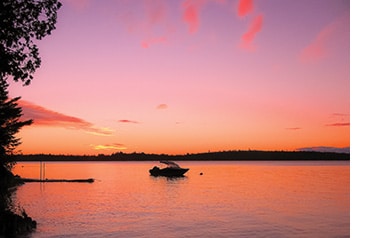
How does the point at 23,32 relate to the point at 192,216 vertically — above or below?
above

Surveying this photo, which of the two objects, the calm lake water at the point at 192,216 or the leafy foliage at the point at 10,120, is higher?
the leafy foliage at the point at 10,120

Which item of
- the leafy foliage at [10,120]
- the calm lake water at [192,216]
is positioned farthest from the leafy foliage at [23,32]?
the leafy foliage at [10,120]

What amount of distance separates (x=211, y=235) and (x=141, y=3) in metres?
8.66

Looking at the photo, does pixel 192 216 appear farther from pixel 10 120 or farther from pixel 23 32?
pixel 23 32

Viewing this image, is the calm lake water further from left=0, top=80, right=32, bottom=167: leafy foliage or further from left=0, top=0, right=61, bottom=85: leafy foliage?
left=0, top=0, right=61, bottom=85: leafy foliage

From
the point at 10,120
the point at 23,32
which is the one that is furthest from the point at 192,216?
the point at 23,32

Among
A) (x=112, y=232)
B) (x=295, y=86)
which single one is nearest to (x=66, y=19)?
(x=295, y=86)

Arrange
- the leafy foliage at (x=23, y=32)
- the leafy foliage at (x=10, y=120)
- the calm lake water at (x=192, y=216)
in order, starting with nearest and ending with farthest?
the leafy foliage at (x=23, y=32)
the calm lake water at (x=192, y=216)
the leafy foliage at (x=10, y=120)

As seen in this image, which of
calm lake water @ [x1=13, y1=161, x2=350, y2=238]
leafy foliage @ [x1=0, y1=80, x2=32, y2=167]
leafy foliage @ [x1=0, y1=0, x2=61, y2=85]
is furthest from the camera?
leafy foliage @ [x1=0, y1=80, x2=32, y2=167]

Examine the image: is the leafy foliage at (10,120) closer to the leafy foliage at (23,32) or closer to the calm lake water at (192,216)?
the calm lake water at (192,216)

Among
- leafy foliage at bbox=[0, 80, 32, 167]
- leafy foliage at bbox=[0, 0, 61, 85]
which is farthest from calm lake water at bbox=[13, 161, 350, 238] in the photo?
leafy foliage at bbox=[0, 0, 61, 85]

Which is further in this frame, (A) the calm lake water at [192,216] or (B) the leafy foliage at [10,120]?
(B) the leafy foliage at [10,120]

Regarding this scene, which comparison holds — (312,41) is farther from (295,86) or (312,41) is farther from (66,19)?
(66,19)

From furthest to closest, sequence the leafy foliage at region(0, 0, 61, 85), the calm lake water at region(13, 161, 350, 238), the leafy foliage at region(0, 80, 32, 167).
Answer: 1. the leafy foliage at region(0, 80, 32, 167)
2. the calm lake water at region(13, 161, 350, 238)
3. the leafy foliage at region(0, 0, 61, 85)
